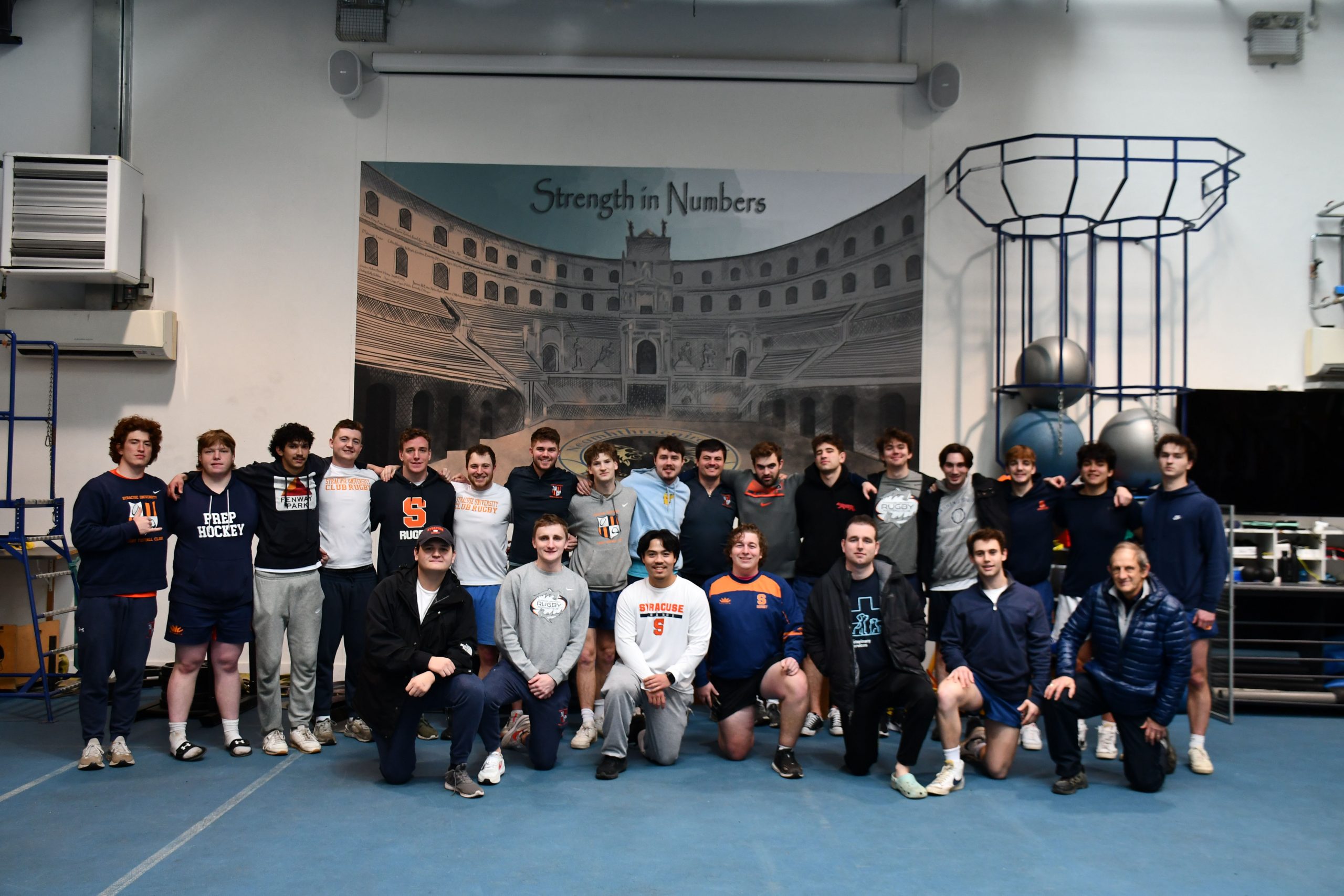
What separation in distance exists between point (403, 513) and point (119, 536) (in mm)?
1263

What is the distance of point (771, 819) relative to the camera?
12.4ft

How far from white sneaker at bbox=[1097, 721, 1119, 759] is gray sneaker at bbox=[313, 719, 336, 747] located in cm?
384

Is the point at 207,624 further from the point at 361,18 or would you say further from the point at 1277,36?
the point at 1277,36

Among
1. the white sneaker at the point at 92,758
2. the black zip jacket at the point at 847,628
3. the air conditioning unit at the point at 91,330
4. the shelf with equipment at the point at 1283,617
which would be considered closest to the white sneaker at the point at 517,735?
the black zip jacket at the point at 847,628

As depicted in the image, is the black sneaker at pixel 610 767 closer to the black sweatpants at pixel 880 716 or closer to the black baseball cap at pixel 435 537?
the black sweatpants at pixel 880 716

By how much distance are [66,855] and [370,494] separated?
208cm

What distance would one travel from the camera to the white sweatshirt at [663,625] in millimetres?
4578

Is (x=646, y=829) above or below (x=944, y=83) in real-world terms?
below

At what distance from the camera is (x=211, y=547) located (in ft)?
14.9

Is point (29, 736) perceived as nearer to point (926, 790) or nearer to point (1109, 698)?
point (926, 790)

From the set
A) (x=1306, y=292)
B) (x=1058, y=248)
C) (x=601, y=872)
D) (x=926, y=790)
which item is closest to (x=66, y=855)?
(x=601, y=872)

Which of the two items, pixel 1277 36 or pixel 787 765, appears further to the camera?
pixel 1277 36

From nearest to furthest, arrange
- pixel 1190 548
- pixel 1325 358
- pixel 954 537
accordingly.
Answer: pixel 1190 548, pixel 954 537, pixel 1325 358

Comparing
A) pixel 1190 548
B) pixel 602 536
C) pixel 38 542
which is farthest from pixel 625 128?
pixel 38 542
